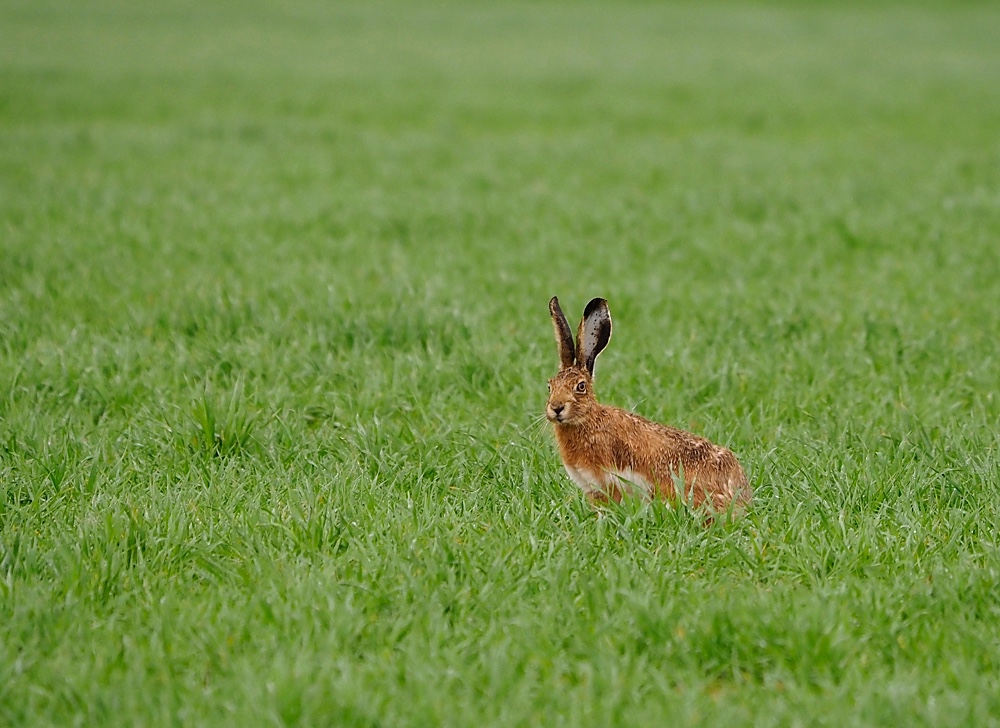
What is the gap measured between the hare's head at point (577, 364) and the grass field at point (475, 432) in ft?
1.17

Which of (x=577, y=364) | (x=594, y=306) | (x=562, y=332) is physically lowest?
(x=577, y=364)

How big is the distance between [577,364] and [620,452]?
0.32m

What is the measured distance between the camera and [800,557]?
3.52 m

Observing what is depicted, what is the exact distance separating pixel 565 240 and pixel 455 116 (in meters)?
8.01

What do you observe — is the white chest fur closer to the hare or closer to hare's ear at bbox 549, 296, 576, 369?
the hare

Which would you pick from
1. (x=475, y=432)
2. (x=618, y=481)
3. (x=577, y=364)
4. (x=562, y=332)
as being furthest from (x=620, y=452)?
(x=475, y=432)

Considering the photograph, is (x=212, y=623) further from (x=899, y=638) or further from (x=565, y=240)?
(x=565, y=240)

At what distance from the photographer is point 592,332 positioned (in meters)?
3.67

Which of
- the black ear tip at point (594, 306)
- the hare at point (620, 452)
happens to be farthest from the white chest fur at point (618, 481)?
the black ear tip at point (594, 306)

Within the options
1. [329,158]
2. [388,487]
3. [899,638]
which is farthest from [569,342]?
[329,158]

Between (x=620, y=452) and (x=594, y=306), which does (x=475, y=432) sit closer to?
(x=620, y=452)

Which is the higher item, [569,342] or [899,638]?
[569,342]

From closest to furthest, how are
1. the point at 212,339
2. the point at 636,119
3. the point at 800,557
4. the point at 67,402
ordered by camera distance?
the point at 800,557
the point at 67,402
the point at 212,339
the point at 636,119

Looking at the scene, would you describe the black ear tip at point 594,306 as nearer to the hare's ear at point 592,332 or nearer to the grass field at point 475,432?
the hare's ear at point 592,332
